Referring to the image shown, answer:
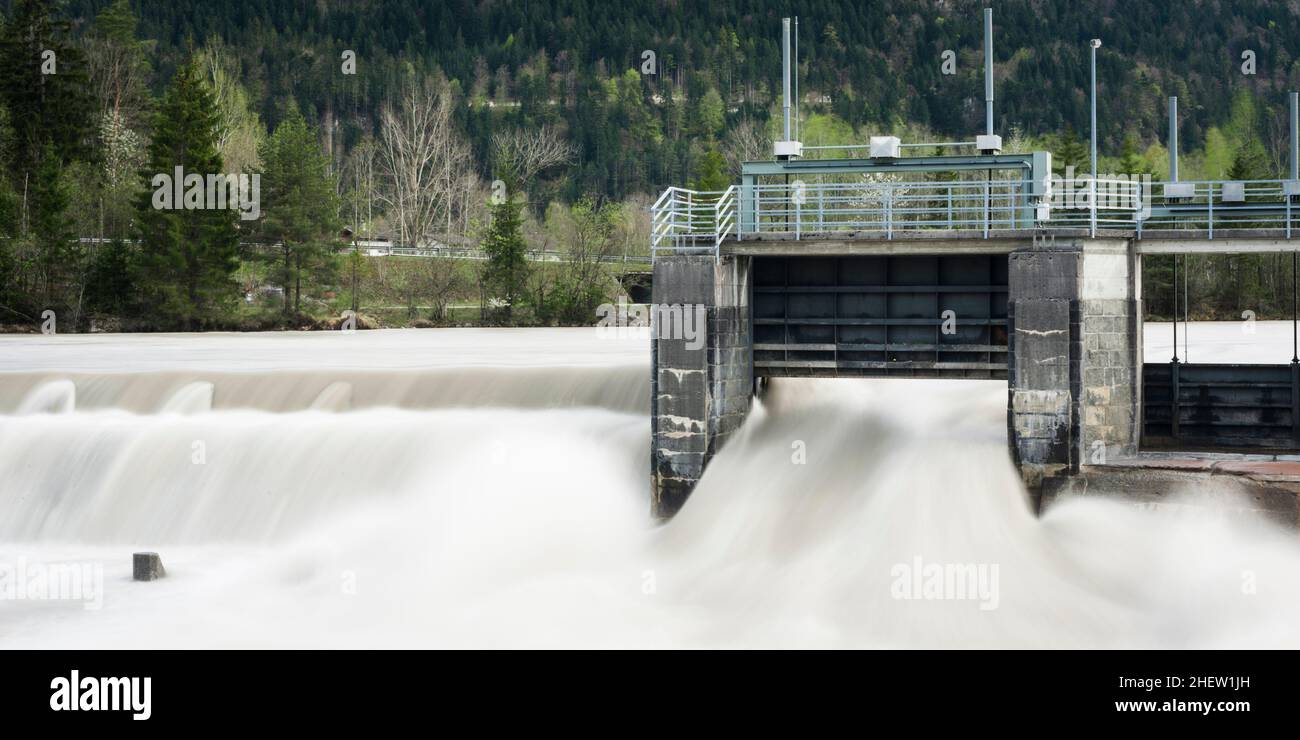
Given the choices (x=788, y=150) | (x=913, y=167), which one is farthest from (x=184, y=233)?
(x=913, y=167)

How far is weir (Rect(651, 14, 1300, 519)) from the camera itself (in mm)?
27469

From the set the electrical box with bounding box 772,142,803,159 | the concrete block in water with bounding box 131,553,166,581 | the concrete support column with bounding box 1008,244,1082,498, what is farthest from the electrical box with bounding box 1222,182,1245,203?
the concrete block in water with bounding box 131,553,166,581

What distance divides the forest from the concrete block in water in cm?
4248

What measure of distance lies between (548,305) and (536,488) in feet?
154

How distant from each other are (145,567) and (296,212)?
157 ft

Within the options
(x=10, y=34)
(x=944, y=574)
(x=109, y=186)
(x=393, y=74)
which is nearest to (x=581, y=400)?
(x=944, y=574)

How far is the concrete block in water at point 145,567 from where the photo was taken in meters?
28.5

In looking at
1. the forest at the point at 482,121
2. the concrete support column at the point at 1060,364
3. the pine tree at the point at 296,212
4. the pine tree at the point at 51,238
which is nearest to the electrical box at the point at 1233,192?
the concrete support column at the point at 1060,364

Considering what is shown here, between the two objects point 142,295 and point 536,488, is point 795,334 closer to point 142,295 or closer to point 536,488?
point 536,488

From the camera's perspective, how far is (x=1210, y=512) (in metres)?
25.7

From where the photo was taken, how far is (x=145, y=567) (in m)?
28.5

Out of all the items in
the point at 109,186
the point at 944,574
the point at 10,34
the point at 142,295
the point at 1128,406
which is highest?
the point at 10,34

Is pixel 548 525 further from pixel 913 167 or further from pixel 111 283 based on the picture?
pixel 111 283

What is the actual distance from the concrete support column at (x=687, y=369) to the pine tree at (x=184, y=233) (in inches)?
1744
